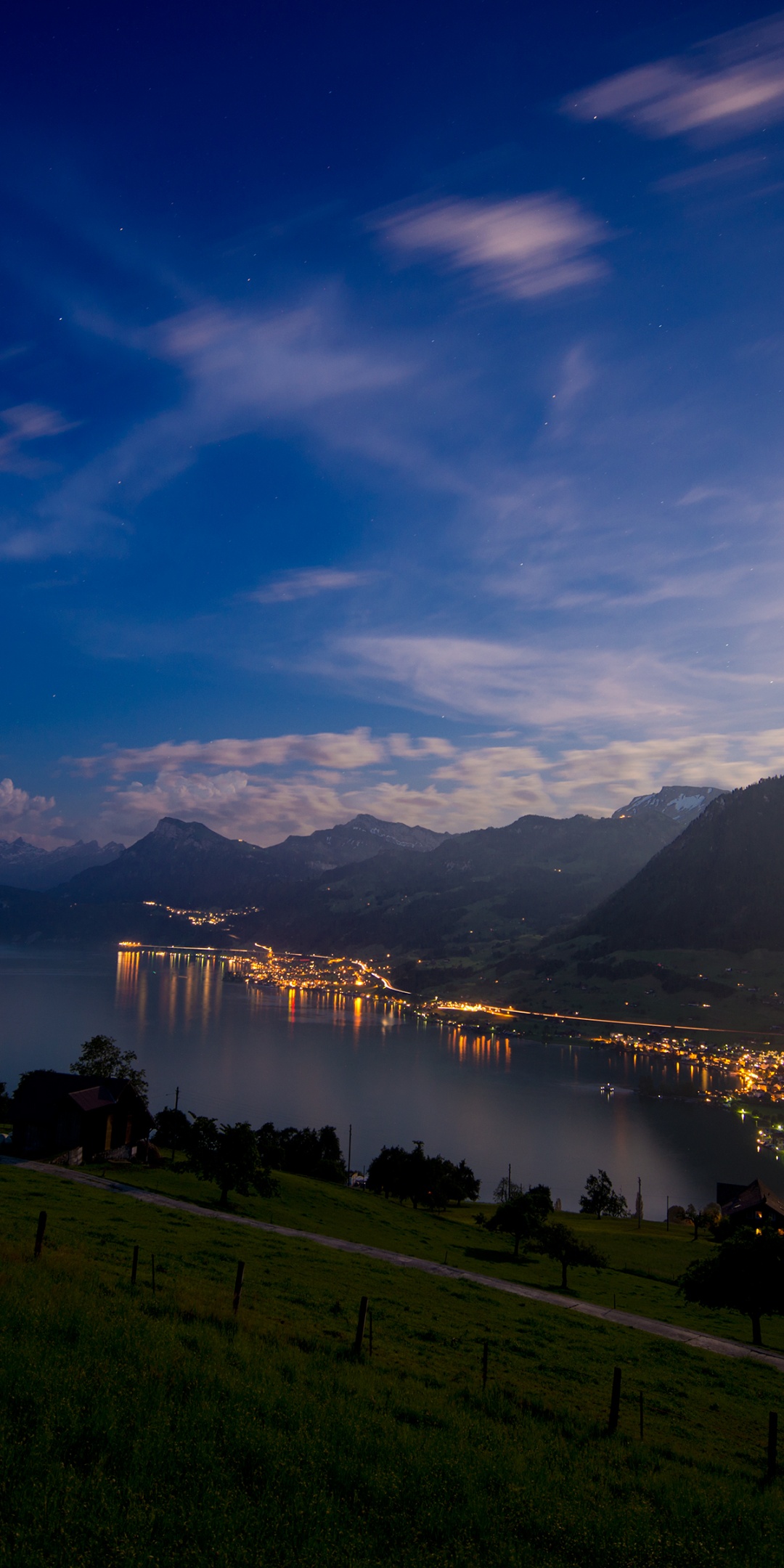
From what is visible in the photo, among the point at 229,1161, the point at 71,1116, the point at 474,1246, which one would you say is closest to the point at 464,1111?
the point at 474,1246

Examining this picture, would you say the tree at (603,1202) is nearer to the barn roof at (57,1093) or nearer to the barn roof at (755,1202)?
the barn roof at (755,1202)

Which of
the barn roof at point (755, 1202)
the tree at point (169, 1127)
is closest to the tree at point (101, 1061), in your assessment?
the tree at point (169, 1127)

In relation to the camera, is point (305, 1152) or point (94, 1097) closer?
point (94, 1097)

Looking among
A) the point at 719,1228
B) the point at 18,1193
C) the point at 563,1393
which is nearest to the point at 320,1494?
the point at 563,1393

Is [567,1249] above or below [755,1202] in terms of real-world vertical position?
above

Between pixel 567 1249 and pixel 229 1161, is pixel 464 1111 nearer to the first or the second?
pixel 567 1249

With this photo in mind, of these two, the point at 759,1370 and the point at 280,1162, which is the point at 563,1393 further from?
the point at 280,1162
